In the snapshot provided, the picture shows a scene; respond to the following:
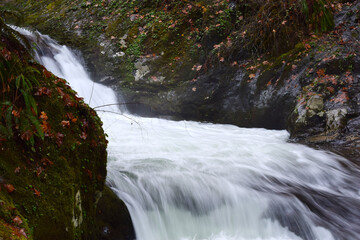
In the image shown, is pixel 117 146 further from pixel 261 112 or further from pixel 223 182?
pixel 261 112

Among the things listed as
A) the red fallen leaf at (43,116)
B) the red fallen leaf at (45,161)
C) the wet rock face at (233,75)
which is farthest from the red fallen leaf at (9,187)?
the wet rock face at (233,75)

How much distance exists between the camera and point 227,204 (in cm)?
379

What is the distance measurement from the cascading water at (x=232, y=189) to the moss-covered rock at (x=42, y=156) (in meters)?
0.84

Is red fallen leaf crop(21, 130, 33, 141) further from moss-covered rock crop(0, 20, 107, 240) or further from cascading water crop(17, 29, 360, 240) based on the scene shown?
cascading water crop(17, 29, 360, 240)

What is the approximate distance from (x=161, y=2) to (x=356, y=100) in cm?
700

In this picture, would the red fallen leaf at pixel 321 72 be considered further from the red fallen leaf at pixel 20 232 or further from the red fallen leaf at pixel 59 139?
the red fallen leaf at pixel 20 232

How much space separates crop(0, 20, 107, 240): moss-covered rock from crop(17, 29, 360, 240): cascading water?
0.84 m

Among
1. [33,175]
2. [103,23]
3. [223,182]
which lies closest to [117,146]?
[223,182]

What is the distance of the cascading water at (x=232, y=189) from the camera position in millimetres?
3441

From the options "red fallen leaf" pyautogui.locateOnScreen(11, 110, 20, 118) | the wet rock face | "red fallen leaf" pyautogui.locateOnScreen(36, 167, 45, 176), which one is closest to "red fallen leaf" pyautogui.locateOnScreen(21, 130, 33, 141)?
"red fallen leaf" pyautogui.locateOnScreen(11, 110, 20, 118)

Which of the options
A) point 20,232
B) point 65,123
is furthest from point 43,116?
point 20,232

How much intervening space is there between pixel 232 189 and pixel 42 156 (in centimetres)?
267

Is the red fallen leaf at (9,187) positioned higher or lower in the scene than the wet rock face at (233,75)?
lower

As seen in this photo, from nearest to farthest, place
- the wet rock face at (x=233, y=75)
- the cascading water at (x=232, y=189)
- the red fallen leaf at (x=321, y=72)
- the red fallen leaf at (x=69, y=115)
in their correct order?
the red fallen leaf at (x=69, y=115) → the cascading water at (x=232, y=189) → the wet rock face at (x=233, y=75) → the red fallen leaf at (x=321, y=72)
